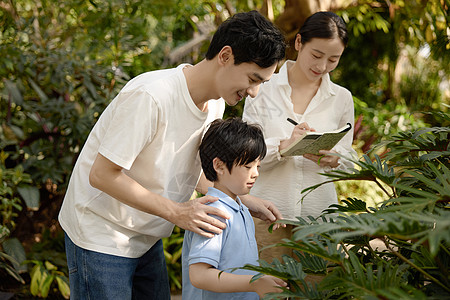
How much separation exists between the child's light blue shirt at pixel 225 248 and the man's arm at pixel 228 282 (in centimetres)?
3

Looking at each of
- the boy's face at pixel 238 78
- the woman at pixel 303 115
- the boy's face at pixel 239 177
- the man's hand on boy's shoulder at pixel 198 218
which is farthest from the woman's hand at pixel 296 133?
the man's hand on boy's shoulder at pixel 198 218

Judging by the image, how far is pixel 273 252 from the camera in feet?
7.06

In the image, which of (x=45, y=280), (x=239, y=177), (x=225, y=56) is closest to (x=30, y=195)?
(x=45, y=280)

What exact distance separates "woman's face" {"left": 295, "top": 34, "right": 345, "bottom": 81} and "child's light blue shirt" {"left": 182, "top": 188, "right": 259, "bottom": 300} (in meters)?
0.81

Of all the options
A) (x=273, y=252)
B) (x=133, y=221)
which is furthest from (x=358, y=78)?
(x=133, y=221)

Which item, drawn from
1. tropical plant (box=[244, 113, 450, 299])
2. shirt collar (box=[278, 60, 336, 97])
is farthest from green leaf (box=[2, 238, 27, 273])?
tropical plant (box=[244, 113, 450, 299])

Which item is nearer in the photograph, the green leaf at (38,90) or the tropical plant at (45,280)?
the tropical plant at (45,280)

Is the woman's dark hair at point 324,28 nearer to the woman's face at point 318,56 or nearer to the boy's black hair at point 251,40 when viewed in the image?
the woman's face at point 318,56

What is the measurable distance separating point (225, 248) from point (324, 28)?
3.59ft

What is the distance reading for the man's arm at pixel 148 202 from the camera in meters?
1.36

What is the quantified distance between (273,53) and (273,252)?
3.37 ft

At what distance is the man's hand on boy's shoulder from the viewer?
1354mm

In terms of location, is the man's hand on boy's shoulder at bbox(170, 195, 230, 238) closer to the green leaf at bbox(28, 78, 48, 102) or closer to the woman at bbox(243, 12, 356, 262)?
the woman at bbox(243, 12, 356, 262)

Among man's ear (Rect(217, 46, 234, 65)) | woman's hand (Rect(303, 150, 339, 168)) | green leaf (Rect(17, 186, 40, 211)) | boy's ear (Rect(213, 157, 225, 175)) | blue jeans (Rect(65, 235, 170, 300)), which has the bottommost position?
green leaf (Rect(17, 186, 40, 211))
